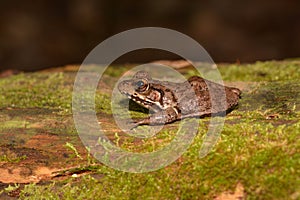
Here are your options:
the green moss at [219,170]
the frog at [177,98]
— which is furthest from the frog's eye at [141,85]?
the green moss at [219,170]

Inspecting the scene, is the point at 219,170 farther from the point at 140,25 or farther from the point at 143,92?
the point at 140,25

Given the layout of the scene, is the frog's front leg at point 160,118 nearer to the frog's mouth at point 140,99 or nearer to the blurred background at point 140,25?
the frog's mouth at point 140,99

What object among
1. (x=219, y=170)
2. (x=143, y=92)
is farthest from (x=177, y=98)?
(x=219, y=170)

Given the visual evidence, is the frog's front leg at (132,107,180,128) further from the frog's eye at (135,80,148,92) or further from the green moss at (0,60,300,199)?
the frog's eye at (135,80,148,92)

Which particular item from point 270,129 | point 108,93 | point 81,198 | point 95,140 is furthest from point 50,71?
point 270,129

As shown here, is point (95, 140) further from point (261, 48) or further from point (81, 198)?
point (261, 48)

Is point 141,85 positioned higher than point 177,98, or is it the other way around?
point 141,85

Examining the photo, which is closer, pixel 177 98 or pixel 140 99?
pixel 177 98
